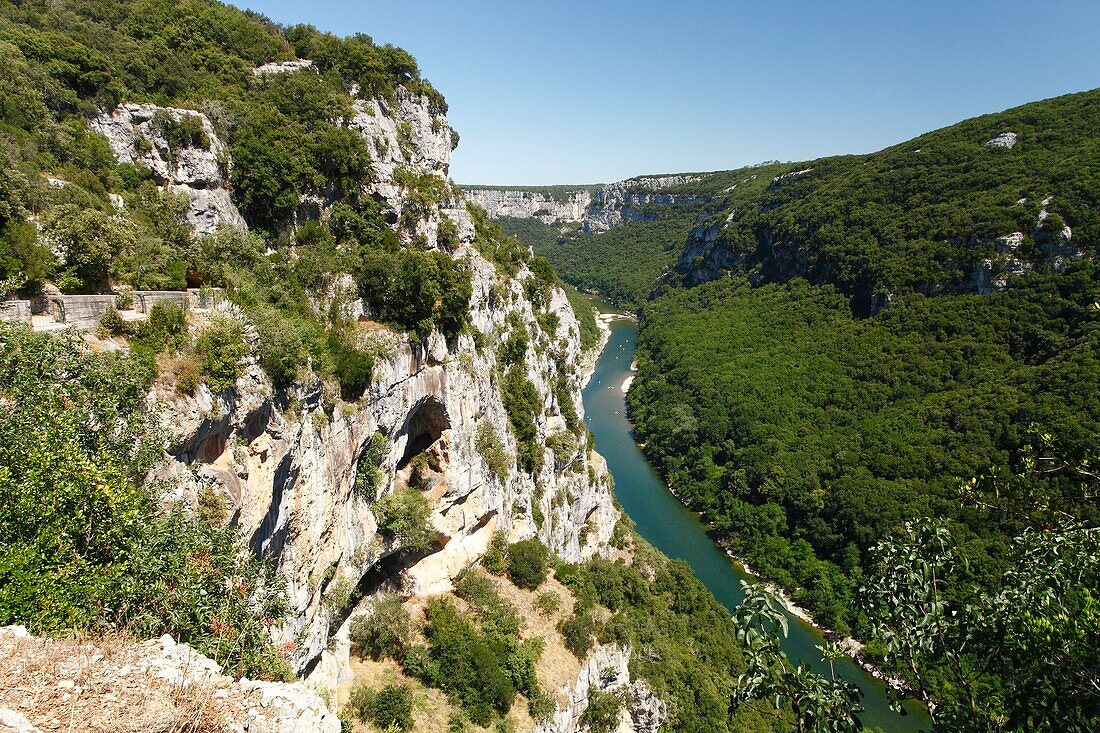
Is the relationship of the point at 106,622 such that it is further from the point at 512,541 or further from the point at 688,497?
the point at 688,497

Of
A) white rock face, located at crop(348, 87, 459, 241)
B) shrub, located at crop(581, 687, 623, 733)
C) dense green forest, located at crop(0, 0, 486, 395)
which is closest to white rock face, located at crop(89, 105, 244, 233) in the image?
dense green forest, located at crop(0, 0, 486, 395)

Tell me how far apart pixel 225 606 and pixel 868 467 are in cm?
4832

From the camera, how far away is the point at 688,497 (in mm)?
50156

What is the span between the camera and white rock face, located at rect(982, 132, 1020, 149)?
2453 inches

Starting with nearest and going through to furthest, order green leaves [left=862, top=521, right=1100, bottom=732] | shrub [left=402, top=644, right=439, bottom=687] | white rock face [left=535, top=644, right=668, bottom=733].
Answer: green leaves [left=862, top=521, right=1100, bottom=732]
shrub [left=402, top=644, right=439, bottom=687]
white rock face [left=535, top=644, right=668, bottom=733]

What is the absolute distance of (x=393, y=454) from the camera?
1841cm

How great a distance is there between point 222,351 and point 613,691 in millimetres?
20226

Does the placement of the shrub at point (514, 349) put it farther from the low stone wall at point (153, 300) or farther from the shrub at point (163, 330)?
the shrub at point (163, 330)

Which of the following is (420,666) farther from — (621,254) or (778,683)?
(621,254)

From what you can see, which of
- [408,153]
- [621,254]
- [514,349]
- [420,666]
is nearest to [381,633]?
[420,666]

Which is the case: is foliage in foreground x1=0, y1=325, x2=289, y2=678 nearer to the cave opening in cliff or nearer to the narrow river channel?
the cave opening in cliff

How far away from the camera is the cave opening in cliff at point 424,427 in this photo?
20.7 metres

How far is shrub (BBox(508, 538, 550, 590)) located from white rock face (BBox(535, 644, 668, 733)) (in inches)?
156

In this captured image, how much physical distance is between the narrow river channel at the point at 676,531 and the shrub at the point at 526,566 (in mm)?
10999
